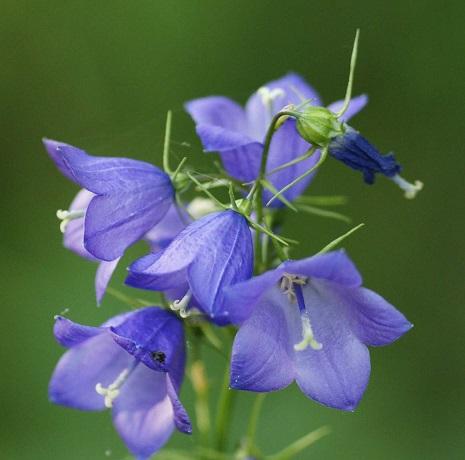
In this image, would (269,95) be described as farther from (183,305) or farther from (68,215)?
(183,305)

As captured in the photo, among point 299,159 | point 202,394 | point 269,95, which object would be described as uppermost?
point 269,95

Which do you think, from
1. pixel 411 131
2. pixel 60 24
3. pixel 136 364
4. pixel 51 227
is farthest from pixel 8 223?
pixel 136 364

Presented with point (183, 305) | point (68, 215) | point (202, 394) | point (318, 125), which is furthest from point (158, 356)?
point (318, 125)

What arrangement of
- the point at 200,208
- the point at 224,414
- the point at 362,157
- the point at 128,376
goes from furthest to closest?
the point at 200,208, the point at 224,414, the point at 128,376, the point at 362,157

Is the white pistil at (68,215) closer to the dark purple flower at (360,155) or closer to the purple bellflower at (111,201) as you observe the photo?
the purple bellflower at (111,201)

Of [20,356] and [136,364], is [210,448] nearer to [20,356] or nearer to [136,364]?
[136,364]

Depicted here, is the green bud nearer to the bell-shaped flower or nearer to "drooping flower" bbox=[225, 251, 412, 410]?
the bell-shaped flower

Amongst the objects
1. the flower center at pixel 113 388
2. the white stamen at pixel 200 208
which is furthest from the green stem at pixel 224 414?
the white stamen at pixel 200 208

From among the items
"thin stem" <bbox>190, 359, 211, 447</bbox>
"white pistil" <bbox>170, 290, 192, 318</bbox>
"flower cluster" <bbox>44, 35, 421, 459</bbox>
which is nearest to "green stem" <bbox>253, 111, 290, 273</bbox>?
"flower cluster" <bbox>44, 35, 421, 459</bbox>
